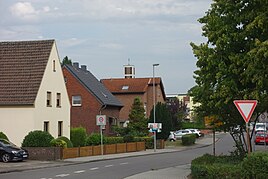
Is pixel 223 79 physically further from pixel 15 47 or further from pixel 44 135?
pixel 15 47

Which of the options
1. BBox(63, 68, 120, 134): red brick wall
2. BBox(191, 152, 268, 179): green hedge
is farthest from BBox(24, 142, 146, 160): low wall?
BBox(191, 152, 268, 179): green hedge

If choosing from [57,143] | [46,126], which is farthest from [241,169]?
[46,126]

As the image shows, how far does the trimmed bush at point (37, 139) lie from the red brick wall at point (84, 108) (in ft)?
84.6

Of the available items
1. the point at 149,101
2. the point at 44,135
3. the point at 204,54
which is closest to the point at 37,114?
the point at 44,135

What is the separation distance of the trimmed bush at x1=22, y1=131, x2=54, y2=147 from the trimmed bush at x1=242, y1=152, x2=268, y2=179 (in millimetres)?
19881

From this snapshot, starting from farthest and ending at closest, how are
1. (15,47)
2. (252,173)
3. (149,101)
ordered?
(149,101)
(15,47)
(252,173)

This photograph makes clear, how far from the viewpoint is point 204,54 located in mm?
19562

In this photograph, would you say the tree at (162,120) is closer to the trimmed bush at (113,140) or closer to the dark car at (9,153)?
the trimmed bush at (113,140)

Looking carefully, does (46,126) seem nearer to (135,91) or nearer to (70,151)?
(70,151)

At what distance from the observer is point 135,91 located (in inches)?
3125

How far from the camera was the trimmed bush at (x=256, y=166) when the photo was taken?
14.9 metres

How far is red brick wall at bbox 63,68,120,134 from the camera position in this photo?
5959 centimetres

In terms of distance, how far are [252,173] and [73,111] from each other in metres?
47.0

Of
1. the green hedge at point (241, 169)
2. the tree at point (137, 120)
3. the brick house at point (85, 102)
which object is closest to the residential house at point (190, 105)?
the green hedge at point (241, 169)
